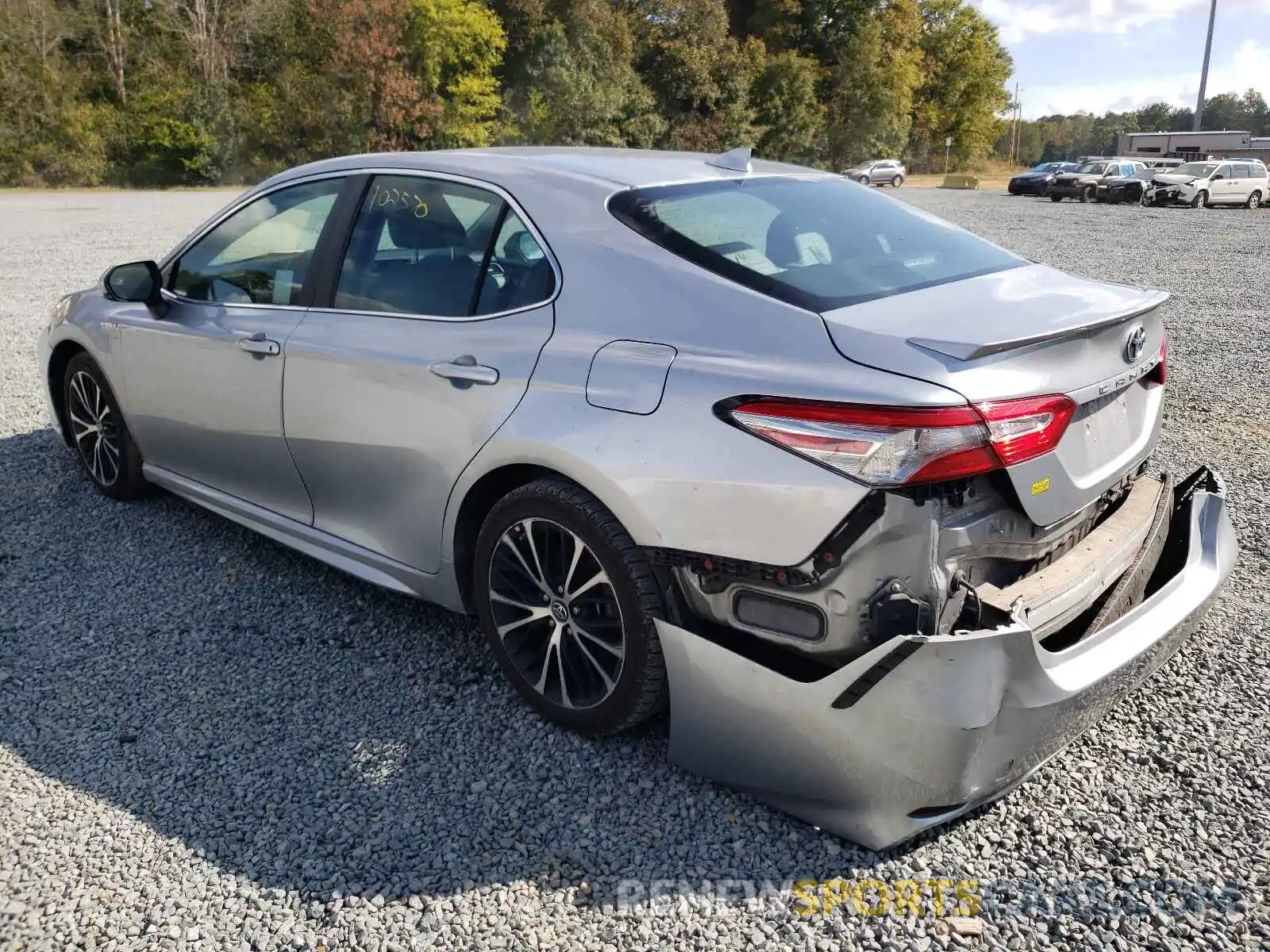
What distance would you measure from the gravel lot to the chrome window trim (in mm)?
1166

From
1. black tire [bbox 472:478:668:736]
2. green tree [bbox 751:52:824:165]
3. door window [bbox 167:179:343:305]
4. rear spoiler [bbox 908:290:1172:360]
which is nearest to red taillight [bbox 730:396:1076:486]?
rear spoiler [bbox 908:290:1172:360]

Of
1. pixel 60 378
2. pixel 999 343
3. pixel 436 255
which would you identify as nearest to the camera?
pixel 999 343

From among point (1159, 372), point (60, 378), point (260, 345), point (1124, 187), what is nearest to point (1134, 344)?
point (1159, 372)

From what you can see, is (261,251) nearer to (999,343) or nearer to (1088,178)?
(999,343)

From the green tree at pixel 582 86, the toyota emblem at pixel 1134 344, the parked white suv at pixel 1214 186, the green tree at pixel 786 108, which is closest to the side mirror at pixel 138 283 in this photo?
the toyota emblem at pixel 1134 344

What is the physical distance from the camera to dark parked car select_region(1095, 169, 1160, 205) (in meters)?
31.0

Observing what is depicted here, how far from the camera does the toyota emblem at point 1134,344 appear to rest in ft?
8.82

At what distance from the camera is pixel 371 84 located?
4541cm

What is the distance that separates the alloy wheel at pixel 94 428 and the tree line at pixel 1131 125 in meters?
118

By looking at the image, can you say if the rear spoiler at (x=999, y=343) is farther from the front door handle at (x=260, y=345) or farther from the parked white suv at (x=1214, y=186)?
the parked white suv at (x=1214, y=186)

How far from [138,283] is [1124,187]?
33130 mm

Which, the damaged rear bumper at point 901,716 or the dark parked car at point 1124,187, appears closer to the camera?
the damaged rear bumper at point 901,716

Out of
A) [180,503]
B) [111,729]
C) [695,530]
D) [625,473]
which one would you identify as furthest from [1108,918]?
Answer: [180,503]

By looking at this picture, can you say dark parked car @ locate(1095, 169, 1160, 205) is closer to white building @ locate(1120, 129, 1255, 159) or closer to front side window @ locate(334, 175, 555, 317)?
white building @ locate(1120, 129, 1255, 159)
